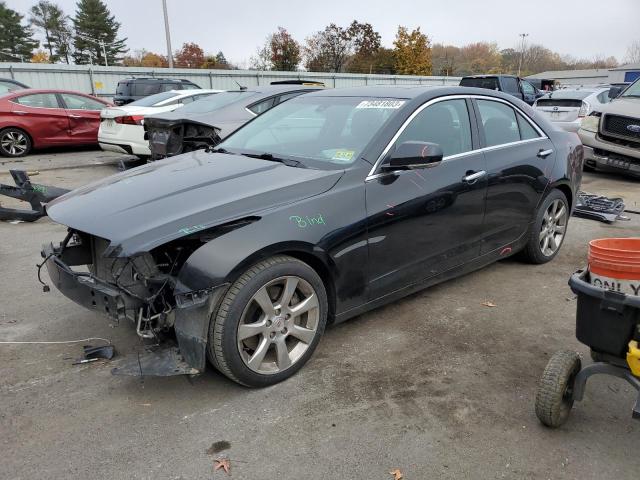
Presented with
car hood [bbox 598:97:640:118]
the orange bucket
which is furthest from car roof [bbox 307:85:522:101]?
car hood [bbox 598:97:640:118]

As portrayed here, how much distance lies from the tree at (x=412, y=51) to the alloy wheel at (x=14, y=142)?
48980 millimetres

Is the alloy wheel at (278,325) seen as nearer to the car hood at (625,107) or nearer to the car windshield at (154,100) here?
the car hood at (625,107)

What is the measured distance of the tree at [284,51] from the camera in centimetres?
5512

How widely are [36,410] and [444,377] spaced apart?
91.0 inches

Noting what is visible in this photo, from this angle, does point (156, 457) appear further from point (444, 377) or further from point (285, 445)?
point (444, 377)

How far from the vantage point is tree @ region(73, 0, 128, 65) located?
236 feet

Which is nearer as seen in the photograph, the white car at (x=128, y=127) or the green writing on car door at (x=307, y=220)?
the green writing on car door at (x=307, y=220)

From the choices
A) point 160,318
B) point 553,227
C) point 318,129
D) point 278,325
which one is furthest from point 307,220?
point 553,227

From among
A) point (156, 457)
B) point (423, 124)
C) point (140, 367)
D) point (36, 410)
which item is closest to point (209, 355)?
point (140, 367)

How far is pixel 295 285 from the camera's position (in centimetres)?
307

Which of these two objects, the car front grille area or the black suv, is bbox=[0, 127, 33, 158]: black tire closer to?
the black suv

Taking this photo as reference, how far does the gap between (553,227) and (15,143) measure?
1084cm

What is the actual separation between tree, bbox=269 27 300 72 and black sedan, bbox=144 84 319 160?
1903 inches

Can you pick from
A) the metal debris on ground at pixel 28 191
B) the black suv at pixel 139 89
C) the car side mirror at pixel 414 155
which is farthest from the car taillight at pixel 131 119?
the car side mirror at pixel 414 155
